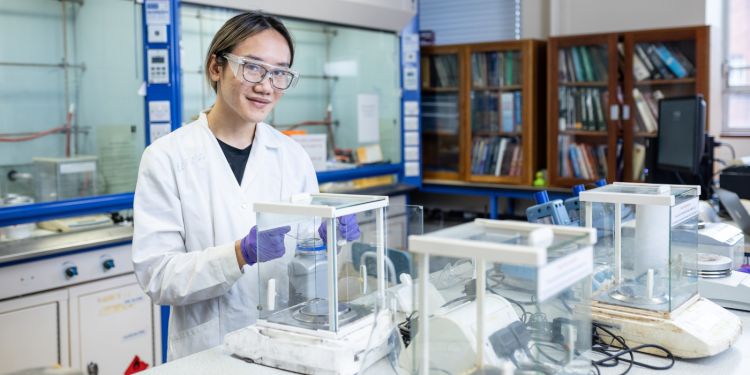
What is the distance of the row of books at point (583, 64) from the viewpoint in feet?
14.6

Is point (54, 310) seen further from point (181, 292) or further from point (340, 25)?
point (340, 25)

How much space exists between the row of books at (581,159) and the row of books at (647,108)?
0.28 metres

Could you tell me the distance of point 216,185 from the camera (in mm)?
1752

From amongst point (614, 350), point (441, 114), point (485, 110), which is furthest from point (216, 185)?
point (441, 114)

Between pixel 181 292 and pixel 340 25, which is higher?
pixel 340 25

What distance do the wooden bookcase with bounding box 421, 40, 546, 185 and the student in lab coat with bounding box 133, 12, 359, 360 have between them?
3.08m

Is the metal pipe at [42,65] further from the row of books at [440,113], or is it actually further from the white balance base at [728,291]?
the white balance base at [728,291]

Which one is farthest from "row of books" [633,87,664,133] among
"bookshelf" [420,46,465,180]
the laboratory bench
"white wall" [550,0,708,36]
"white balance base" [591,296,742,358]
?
the laboratory bench

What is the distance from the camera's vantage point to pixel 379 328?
1.37 meters

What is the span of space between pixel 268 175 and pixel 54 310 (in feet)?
4.69

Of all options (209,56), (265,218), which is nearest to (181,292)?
(265,218)

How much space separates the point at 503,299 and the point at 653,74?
351 centimetres

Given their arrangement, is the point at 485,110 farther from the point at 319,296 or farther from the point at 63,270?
the point at 319,296

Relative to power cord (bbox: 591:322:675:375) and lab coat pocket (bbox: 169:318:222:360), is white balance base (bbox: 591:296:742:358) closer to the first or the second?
power cord (bbox: 591:322:675:375)
